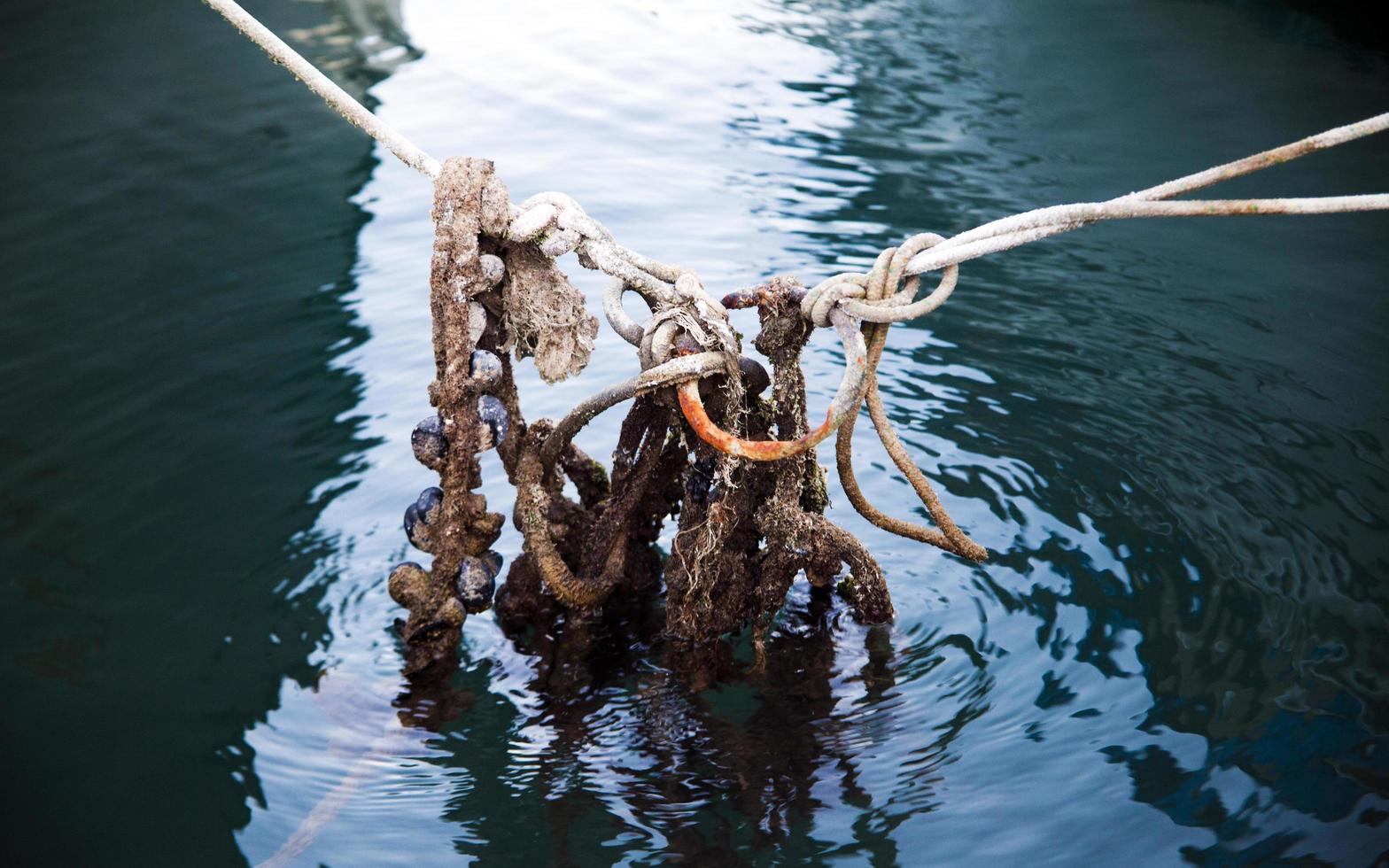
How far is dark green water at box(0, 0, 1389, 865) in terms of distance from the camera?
94.7 inches

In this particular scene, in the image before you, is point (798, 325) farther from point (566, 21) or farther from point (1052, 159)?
point (566, 21)

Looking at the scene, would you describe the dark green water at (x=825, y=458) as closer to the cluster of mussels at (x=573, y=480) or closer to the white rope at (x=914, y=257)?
the cluster of mussels at (x=573, y=480)

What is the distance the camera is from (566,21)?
8.23m

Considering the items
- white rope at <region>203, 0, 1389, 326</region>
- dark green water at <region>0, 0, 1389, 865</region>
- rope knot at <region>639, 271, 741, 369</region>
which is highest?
white rope at <region>203, 0, 1389, 326</region>

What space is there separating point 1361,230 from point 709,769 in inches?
150

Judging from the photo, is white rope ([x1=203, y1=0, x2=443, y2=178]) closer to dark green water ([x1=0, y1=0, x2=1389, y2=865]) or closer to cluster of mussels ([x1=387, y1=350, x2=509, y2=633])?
cluster of mussels ([x1=387, y1=350, x2=509, y2=633])

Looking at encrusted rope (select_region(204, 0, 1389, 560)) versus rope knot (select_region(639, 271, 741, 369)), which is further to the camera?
rope knot (select_region(639, 271, 741, 369))

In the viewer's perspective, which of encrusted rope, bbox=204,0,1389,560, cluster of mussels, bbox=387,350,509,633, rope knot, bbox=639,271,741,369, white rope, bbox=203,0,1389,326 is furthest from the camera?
cluster of mussels, bbox=387,350,509,633

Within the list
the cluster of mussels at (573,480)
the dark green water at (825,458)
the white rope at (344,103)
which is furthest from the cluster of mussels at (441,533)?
the white rope at (344,103)

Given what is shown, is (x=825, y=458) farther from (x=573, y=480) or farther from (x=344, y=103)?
(x=344, y=103)

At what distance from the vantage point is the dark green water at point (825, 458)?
7.89 ft

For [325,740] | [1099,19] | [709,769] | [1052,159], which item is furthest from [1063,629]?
[1099,19]

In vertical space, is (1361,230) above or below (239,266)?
above

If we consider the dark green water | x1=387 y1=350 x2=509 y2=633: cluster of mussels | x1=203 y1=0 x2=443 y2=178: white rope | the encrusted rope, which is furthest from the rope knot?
the dark green water
